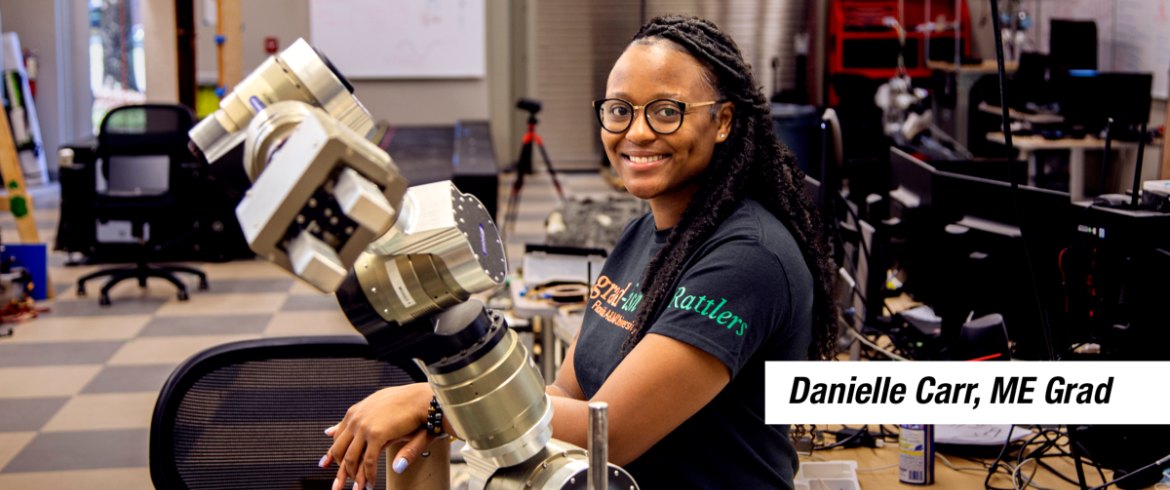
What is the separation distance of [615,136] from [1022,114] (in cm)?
653

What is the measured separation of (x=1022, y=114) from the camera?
22.5 feet

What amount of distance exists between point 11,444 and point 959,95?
24.3 feet

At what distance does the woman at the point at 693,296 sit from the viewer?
39.1 inches

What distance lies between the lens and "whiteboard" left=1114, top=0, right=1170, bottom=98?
20.1 feet

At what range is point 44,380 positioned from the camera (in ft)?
12.2

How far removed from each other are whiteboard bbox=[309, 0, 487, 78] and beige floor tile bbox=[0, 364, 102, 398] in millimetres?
5295

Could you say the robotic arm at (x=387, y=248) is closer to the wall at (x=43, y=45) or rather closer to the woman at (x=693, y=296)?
the woman at (x=693, y=296)

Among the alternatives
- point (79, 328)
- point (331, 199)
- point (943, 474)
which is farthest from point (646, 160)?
point (79, 328)

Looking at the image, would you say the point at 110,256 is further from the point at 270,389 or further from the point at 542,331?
the point at 270,389

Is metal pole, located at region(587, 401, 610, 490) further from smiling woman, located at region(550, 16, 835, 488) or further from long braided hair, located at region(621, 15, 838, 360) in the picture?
long braided hair, located at region(621, 15, 838, 360)

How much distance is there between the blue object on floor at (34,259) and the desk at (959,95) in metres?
6.73

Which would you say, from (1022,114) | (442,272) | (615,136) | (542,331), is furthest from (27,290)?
(1022,114)

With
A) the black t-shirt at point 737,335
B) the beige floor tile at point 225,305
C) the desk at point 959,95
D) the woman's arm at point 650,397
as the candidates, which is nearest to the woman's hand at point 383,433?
the woman's arm at point 650,397

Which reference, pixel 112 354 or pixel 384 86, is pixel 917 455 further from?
pixel 384 86
